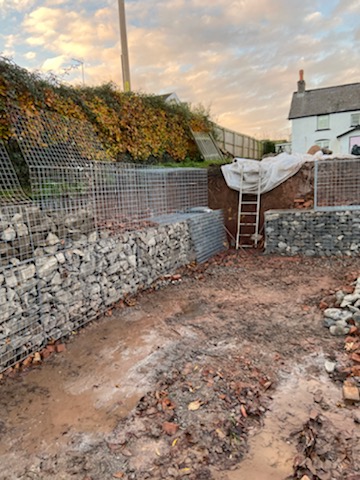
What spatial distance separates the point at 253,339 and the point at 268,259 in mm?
3534

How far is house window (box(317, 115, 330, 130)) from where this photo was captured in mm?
17734

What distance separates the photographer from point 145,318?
152 inches

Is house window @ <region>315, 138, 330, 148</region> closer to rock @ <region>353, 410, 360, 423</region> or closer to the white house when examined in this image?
the white house

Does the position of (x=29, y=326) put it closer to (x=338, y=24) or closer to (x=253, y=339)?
(x=253, y=339)

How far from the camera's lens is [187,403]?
2260 mm

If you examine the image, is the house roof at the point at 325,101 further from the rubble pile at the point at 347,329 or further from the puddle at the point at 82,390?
the puddle at the point at 82,390

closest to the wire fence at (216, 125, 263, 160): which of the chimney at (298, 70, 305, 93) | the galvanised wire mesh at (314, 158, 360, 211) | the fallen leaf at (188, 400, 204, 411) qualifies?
the galvanised wire mesh at (314, 158, 360, 211)

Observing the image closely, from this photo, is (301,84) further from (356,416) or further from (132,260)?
(356,416)

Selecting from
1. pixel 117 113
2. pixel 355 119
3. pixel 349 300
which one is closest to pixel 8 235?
pixel 349 300

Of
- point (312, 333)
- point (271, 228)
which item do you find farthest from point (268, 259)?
point (312, 333)

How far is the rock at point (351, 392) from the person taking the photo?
2.23m

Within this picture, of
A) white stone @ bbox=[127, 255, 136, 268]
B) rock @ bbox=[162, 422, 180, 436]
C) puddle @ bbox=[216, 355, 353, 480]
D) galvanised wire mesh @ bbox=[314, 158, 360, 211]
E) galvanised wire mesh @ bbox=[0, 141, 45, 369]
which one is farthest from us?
galvanised wire mesh @ bbox=[314, 158, 360, 211]

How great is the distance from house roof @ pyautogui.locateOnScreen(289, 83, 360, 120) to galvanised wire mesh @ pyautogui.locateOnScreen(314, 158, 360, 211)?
524 inches

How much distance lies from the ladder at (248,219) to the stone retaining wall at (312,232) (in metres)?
0.64
